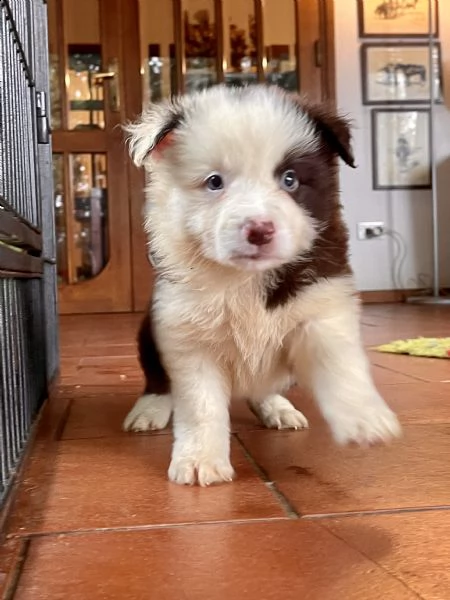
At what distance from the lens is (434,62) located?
A: 6.20 meters

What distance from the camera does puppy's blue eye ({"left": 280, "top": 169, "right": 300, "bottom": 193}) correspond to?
1.36 metres

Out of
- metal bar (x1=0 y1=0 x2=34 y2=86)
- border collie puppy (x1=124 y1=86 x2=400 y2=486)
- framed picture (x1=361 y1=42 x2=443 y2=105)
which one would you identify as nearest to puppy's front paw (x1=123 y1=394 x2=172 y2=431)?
border collie puppy (x1=124 y1=86 x2=400 y2=486)

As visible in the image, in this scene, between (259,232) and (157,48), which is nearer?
(259,232)

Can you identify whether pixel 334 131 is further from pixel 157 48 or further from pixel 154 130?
pixel 157 48

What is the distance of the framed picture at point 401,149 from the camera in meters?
6.26

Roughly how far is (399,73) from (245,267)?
539 centimetres

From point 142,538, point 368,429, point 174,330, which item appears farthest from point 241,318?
point 142,538

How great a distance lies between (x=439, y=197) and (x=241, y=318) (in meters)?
5.27

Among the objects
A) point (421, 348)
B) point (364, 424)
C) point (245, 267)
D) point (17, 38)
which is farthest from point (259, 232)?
point (421, 348)

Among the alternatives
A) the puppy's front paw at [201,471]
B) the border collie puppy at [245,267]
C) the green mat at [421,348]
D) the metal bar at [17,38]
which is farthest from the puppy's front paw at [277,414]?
the green mat at [421,348]

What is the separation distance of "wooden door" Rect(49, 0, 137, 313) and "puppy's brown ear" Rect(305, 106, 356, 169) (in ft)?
15.2

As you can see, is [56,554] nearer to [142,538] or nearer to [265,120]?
[142,538]

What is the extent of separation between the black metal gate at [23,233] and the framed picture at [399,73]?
13.3 feet

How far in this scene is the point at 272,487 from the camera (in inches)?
51.6
